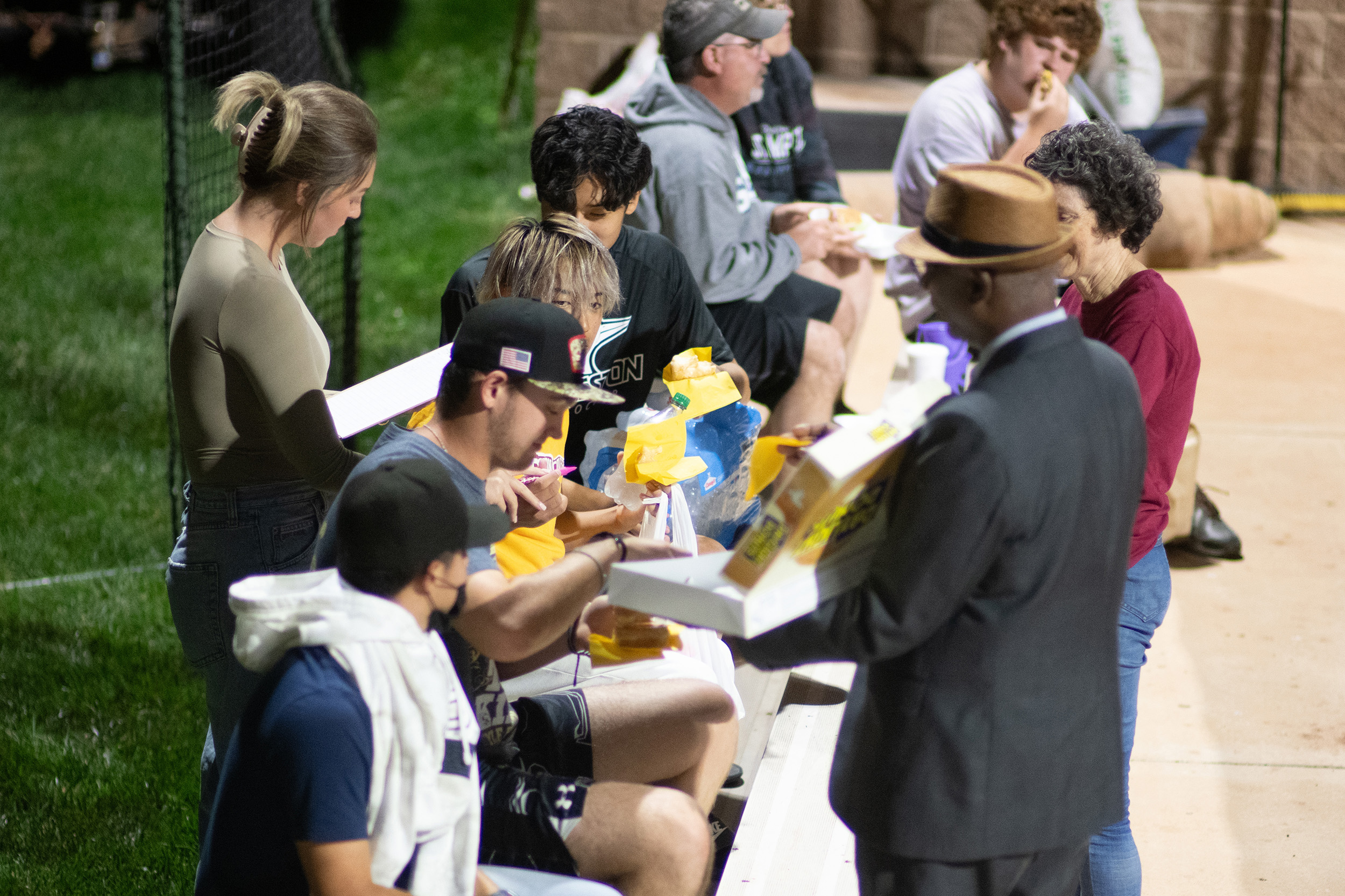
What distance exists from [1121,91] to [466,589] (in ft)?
28.8

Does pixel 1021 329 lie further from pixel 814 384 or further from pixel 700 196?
pixel 814 384

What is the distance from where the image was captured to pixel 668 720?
115 inches

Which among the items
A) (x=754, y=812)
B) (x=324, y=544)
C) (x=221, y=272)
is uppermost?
(x=221, y=272)

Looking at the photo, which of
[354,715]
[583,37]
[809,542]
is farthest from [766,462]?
[583,37]

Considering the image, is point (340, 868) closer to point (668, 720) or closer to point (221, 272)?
point (668, 720)

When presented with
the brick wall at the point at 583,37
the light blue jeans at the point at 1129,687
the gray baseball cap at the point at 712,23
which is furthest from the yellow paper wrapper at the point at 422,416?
the brick wall at the point at 583,37

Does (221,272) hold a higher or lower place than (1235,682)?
higher

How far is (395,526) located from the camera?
1.99 meters

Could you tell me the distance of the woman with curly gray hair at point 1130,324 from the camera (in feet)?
9.08

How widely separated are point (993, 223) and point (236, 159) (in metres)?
4.05

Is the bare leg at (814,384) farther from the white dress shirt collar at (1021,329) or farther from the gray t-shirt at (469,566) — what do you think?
the white dress shirt collar at (1021,329)

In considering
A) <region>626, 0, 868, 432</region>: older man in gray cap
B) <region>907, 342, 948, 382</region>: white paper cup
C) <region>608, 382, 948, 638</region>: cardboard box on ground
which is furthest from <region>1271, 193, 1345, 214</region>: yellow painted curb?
<region>608, 382, 948, 638</region>: cardboard box on ground

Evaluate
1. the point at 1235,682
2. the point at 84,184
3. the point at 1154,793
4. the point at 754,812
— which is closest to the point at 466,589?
the point at 754,812

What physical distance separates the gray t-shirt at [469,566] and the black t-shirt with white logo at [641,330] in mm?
1122
